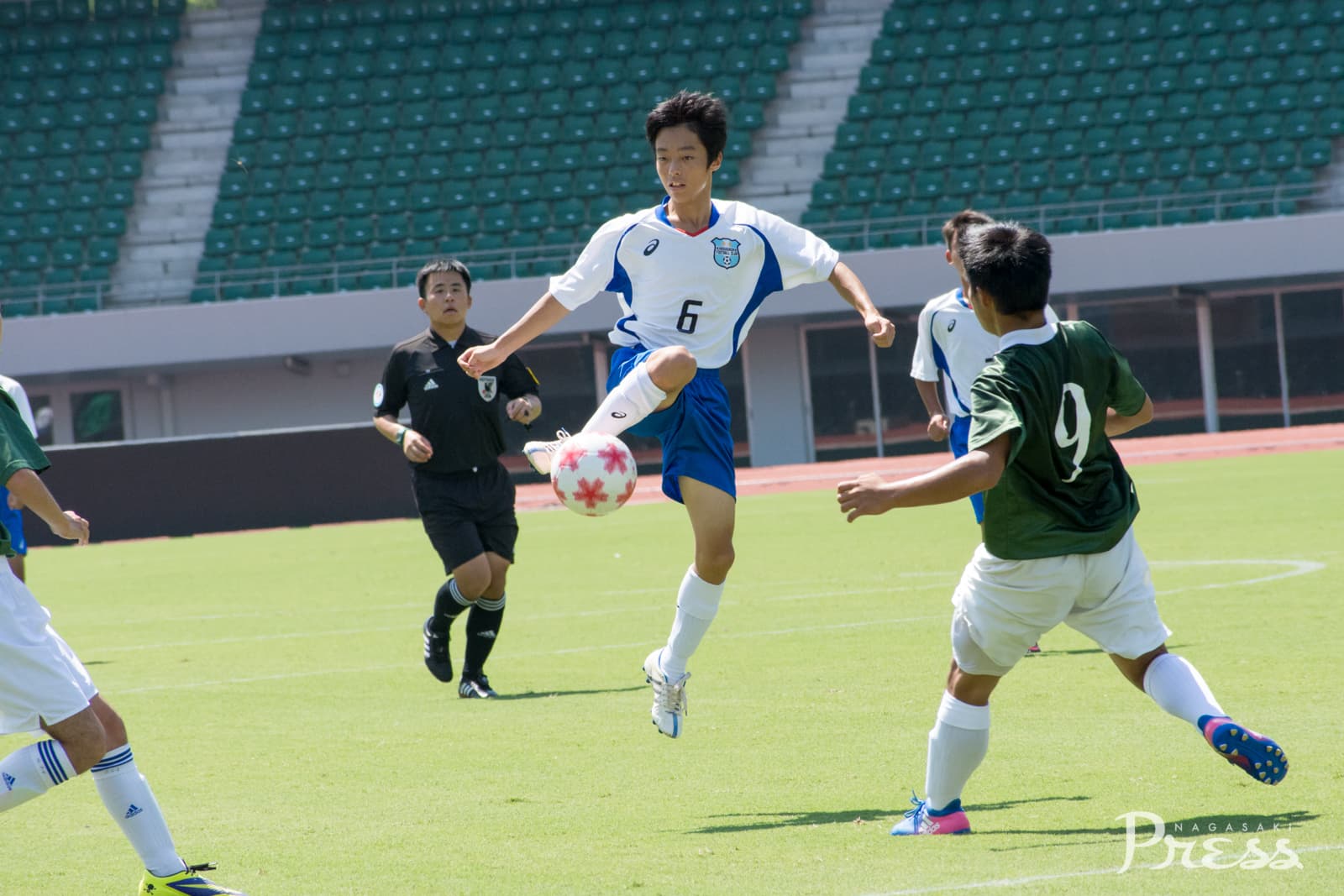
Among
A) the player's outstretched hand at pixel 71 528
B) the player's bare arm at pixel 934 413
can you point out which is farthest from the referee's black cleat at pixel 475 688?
the player's outstretched hand at pixel 71 528

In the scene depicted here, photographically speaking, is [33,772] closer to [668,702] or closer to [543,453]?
[668,702]

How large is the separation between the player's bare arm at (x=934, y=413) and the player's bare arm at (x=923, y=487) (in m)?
4.53

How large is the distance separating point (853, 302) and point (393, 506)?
1797 centimetres

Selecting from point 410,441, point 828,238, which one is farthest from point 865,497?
point 828,238

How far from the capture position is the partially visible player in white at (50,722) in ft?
14.4

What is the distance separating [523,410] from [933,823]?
432 centimetres

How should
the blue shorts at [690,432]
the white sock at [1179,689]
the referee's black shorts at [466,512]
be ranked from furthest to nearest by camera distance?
the referee's black shorts at [466,512] < the blue shorts at [690,432] < the white sock at [1179,689]

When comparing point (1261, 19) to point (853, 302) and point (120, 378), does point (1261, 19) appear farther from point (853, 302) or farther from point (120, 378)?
point (853, 302)

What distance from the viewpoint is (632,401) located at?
20.8 feet

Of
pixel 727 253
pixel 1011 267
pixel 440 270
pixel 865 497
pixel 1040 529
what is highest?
pixel 440 270

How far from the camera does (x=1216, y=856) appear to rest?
4242 mm

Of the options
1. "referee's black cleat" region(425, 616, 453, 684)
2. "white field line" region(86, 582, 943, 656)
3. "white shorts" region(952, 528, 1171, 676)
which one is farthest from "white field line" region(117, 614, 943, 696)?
"white shorts" region(952, 528, 1171, 676)

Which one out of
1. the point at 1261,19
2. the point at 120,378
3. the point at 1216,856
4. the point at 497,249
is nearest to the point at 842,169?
the point at 497,249

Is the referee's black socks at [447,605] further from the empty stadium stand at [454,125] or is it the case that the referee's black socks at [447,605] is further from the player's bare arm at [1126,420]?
the empty stadium stand at [454,125]
